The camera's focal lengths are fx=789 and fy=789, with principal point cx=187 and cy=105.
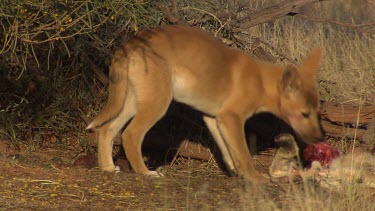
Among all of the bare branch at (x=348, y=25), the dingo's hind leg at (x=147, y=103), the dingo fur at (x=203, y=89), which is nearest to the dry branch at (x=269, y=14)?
the bare branch at (x=348, y=25)

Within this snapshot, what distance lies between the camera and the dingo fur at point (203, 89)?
23.8 ft

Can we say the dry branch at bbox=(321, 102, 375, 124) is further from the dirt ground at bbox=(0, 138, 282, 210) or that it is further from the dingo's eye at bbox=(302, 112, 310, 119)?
the dirt ground at bbox=(0, 138, 282, 210)

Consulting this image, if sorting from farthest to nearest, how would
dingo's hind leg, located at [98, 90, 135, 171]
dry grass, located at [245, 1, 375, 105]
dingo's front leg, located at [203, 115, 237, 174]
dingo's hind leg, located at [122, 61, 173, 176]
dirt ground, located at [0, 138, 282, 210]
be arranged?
dry grass, located at [245, 1, 375, 105]
dingo's front leg, located at [203, 115, 237, 174]
dingo's hind leg, located at [98, 90, 135, 171]
dingo's hind leg, located at [122, 61, 173, 176]
dirt ground, located at [0, 138, 282, 210]

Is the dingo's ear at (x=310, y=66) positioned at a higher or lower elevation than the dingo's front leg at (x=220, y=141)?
higher

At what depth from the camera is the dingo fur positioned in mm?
7258

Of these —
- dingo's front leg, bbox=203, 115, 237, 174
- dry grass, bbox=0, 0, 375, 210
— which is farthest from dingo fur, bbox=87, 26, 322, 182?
dry grass, bbox=0, 0, 375, 210

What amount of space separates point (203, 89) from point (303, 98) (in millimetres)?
947

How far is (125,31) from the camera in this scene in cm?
842

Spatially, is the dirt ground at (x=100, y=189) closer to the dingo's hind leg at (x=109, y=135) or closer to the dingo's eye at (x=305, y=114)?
the dingo's hind leg at (x=109, y=135)

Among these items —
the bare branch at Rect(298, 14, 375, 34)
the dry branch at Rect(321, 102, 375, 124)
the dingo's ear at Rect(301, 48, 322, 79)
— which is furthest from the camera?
the bare branch at Rect(298, 14, 375, 34)

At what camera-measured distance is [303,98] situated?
24.2ft

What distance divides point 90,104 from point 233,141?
2.07 metres

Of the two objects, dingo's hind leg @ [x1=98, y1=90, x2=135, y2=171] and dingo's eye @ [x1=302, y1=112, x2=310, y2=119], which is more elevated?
dingo's eye @ [x1=302, y1=112, x2=310, y2=119]

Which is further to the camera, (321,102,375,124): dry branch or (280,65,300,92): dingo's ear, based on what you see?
(321,102,375,124): dry branch
